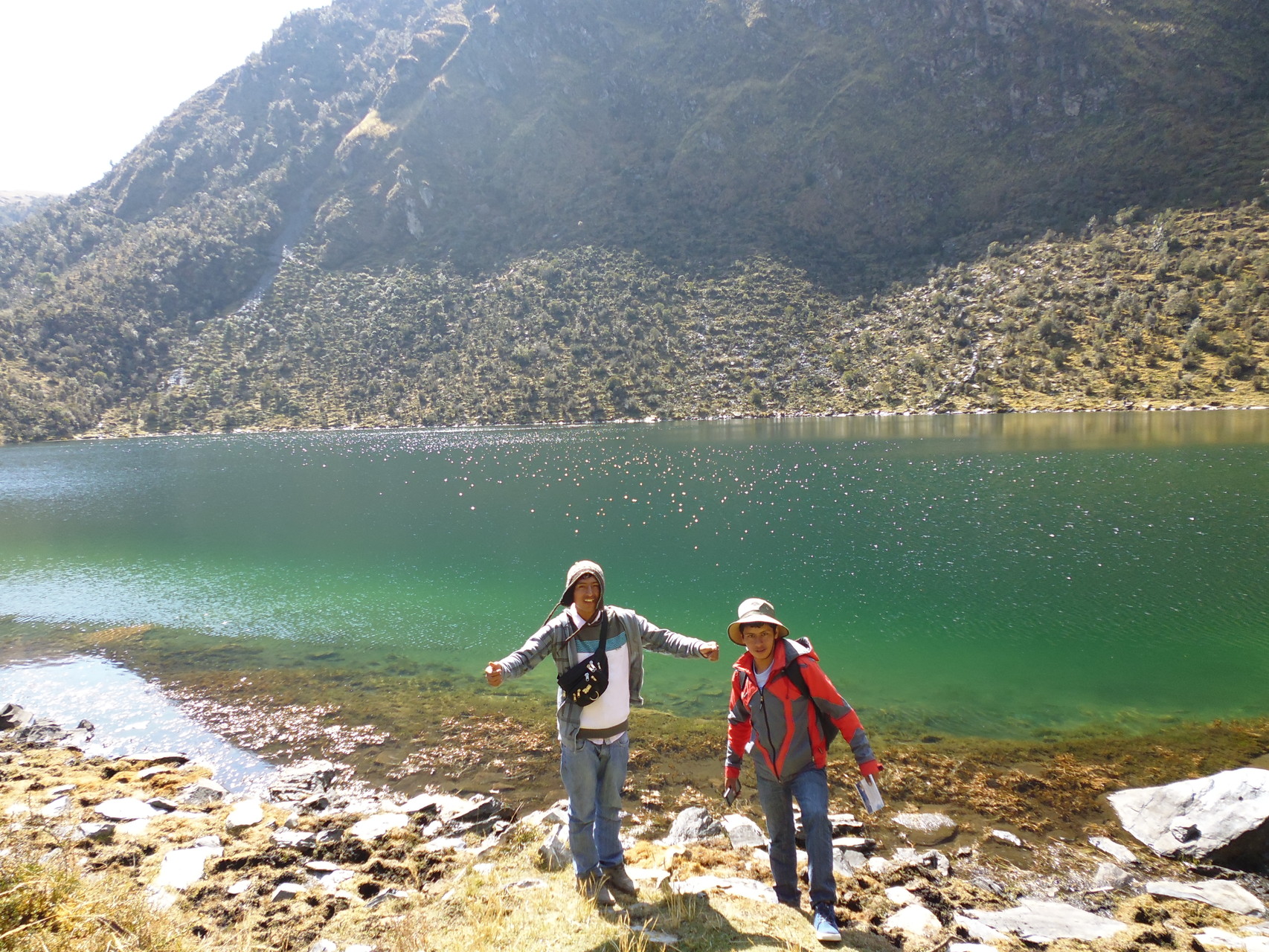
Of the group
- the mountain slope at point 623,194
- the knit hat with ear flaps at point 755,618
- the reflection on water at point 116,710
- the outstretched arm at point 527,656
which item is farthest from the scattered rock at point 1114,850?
the mountain slope at point 623,194

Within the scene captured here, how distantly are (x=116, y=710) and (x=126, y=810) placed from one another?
733cm

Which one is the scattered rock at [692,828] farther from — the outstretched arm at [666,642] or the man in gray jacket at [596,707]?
the outstretched arm at [666,642]

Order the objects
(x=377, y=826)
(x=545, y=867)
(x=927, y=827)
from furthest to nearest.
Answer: (x=927, y=827) → (x=377, y=826) → (x=545, y=867)

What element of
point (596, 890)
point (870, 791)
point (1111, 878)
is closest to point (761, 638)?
point (870, 791)

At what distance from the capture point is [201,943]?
5121 mm

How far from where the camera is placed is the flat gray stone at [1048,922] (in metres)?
6.02

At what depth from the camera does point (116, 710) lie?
14344 mm

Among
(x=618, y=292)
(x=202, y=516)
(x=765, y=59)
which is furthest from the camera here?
(x=765, y=59)

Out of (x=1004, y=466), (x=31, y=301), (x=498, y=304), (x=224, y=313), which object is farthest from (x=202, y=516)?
(x=31, y=301)

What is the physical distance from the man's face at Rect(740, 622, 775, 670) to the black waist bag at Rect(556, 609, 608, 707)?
125cm

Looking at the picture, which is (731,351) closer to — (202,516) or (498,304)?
(498,304)

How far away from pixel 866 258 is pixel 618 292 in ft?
166

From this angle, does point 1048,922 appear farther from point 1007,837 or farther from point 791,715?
point 791,715

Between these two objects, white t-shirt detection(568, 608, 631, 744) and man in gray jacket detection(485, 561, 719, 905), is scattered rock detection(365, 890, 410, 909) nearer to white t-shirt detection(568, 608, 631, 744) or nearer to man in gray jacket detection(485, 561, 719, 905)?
man in gray jacket detection(485, 561, 719, 905)
